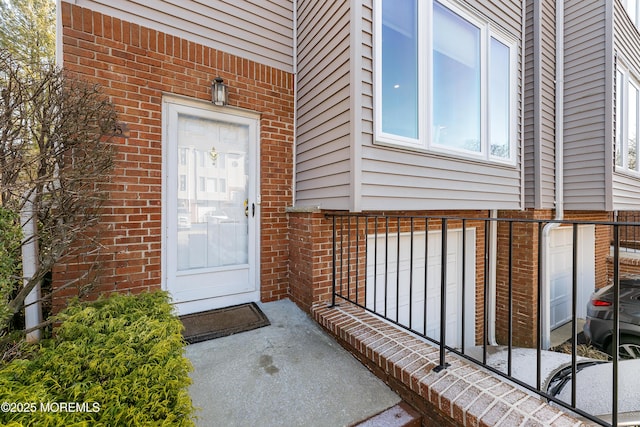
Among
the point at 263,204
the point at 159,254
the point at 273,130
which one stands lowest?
the point at 159,254

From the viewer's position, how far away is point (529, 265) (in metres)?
4.84

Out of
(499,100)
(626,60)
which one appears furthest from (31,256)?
(626,60)

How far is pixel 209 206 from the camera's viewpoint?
9.75ft

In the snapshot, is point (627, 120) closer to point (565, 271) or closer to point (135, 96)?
point (565, 271)

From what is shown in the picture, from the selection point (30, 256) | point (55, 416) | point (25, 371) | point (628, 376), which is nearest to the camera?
point (55, 416)

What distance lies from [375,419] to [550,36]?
667 cm

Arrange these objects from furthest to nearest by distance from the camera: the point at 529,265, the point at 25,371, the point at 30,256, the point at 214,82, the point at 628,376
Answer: the point at 529,265 → the point at 214,82 → the point at 30,256 → the point at 628,376 → the point at 25,371

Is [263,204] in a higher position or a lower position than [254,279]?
higher

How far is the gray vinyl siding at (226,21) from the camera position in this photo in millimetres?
2576

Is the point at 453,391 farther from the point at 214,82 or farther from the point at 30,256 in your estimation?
the point at 214,82

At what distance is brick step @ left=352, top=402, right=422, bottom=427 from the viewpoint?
165 cm

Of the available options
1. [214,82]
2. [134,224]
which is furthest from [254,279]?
[214,82]

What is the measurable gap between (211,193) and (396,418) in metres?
2.48

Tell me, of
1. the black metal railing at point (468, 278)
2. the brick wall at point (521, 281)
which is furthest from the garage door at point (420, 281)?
the brick wall at point (521, 281)
